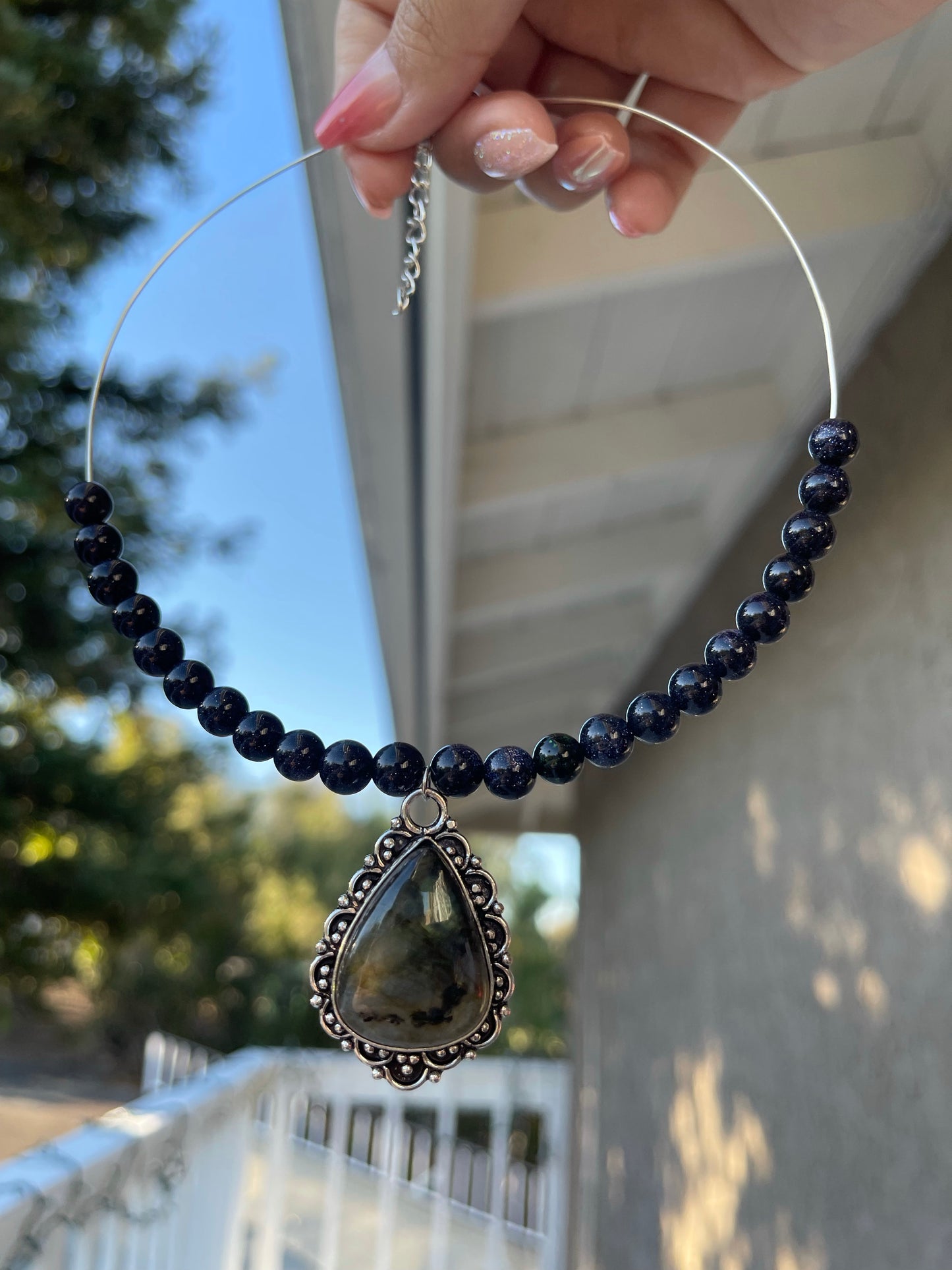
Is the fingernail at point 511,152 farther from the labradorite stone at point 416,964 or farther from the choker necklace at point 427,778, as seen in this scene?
the labradorite stone at point 416,964

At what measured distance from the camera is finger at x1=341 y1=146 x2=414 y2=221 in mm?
686

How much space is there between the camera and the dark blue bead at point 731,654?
0.70m

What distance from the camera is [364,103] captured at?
638mm

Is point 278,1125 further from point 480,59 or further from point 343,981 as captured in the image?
point 480,59

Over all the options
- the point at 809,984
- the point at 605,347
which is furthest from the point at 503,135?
the point at 809,984

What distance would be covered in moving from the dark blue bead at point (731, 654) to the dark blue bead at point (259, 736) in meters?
0.31

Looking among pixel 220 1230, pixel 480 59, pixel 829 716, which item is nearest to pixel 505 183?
pixel 480 59

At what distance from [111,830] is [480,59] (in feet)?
13.3

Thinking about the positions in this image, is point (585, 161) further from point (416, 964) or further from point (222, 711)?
point (416, 964)

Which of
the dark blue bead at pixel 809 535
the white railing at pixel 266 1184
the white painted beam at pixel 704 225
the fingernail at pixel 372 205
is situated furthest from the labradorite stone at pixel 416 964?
the white painted beam at pixel 704 225

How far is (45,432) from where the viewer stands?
3639 mm

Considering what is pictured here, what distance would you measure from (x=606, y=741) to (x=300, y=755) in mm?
216

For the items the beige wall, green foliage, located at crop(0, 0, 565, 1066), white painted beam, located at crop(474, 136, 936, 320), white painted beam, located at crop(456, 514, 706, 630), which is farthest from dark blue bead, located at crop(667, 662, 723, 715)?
green foliage, located at crop(0, 0, 565, 1066)

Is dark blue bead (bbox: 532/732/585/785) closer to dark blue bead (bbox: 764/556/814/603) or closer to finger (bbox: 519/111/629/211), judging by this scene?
dark blue bead (bbox: 764/556/814/603)
